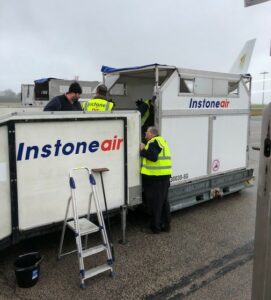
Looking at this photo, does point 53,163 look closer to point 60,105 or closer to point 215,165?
point 60,105

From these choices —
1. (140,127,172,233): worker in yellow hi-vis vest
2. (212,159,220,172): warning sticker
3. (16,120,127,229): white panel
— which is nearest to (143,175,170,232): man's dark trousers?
(140,127,172,233): worker in yellow hi-vis vest

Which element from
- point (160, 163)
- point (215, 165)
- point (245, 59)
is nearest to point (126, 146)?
point (160, 163)

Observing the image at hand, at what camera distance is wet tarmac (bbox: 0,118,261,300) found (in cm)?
344

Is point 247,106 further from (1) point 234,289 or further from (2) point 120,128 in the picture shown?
(1) point 234,289

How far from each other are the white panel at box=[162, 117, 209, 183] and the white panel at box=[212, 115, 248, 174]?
1.01 ft

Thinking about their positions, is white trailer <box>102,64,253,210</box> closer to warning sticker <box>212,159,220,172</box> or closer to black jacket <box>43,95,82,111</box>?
warning sticker <box>212,159,220,172</box>

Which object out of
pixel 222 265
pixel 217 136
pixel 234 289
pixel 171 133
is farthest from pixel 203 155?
pixel 234 289

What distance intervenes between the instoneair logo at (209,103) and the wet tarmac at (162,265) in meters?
1.91

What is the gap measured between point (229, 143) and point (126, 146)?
2616 mm

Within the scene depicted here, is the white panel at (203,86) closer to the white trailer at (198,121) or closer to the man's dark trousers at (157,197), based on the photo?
the white trailer at (198,121)

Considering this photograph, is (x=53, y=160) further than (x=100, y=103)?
No

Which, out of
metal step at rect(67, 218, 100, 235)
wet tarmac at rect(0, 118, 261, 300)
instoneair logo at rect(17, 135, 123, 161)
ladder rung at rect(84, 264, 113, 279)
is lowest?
wet tarmac at rect(0, 118, 261, 300)

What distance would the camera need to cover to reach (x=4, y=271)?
3861mm

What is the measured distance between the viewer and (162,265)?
4.02m
